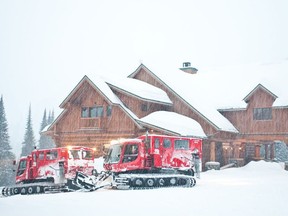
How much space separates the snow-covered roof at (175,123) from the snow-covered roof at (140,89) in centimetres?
182

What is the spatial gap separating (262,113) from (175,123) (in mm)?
9533

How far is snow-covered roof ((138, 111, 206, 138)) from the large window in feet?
17.1

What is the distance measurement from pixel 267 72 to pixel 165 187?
82.8 feet

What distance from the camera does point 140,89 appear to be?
3575 cm

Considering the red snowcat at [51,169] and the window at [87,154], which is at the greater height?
the window at [87,154]

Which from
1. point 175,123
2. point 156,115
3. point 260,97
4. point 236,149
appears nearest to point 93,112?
point 156,115

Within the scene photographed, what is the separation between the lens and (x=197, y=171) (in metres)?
22.9

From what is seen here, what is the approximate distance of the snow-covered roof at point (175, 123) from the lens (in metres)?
31.1

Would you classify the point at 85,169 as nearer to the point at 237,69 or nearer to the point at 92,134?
the point at 92,134

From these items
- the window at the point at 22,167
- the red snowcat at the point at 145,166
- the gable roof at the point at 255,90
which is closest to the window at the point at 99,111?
the window at the point at 22,167

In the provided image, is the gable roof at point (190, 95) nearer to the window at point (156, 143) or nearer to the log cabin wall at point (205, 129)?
the log cabin wall at point (205, 129)

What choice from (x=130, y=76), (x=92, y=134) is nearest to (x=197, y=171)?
(x=92, y=134)

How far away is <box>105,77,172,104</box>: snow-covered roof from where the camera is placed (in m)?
34.6

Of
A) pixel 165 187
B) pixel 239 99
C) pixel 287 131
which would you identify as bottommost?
pixel 165 187
